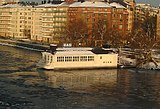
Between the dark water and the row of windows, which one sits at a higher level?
the row of windows

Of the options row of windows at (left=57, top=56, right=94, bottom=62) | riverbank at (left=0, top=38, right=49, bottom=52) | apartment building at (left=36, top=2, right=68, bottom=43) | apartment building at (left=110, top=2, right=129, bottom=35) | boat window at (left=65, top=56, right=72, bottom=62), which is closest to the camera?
row of windows at (left=57, top=56, right=94, bottom=62)

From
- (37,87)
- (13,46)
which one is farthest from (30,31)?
(37,87)

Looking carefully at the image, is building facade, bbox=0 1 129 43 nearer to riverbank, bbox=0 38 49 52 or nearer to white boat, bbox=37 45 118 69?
riverbank, bbox=0 38 49 52

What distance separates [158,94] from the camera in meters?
18.2

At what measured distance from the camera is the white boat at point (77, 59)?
87.6 feet

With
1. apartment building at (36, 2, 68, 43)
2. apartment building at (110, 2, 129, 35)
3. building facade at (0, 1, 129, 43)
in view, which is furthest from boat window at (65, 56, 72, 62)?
apartment building at (110, 2, 129, 35)

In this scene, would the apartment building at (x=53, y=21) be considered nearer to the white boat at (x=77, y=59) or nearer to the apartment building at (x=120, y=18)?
the apartment building at (x=120, y=18)

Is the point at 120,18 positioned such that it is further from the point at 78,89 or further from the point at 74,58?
the point at 78,89

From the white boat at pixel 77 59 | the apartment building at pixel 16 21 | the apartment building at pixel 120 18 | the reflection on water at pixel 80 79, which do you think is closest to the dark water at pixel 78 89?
the reflection on water at pixel 80 79

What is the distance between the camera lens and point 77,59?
27.4m

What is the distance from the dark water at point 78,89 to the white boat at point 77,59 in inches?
42.5

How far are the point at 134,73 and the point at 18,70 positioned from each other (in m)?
6.71

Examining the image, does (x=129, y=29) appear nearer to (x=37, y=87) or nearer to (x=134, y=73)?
(x=134, y=73)

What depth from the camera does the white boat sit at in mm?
26688
